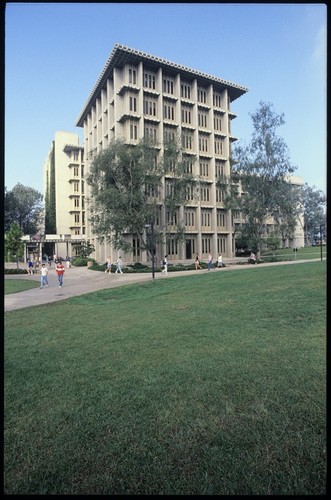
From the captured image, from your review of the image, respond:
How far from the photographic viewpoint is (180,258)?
44375 mm

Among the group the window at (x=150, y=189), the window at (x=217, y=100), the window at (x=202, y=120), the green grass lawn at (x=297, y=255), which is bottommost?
the green grass lawn at (x=297, y=255)

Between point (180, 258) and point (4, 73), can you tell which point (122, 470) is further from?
point (180, 258)

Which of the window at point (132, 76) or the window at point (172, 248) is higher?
the window at point (132, 76)

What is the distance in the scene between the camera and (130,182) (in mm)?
32719

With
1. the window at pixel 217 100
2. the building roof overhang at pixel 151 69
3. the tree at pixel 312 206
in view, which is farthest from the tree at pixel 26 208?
the tree at pixel 312 206

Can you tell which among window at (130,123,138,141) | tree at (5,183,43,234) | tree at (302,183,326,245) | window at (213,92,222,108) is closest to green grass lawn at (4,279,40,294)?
window at (130,123,138,141)

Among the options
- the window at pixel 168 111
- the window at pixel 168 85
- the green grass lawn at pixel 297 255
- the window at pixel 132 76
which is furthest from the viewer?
the window at pixel 168 85

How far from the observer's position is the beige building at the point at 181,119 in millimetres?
42000

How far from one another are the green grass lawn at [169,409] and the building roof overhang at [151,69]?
4302cm

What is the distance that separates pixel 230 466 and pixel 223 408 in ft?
3.29

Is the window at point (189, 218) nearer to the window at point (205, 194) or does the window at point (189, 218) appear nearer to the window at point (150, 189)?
the window at point (205, 194)

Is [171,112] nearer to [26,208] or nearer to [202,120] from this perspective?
[202,120]

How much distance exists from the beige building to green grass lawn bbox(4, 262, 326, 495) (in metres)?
34.6
